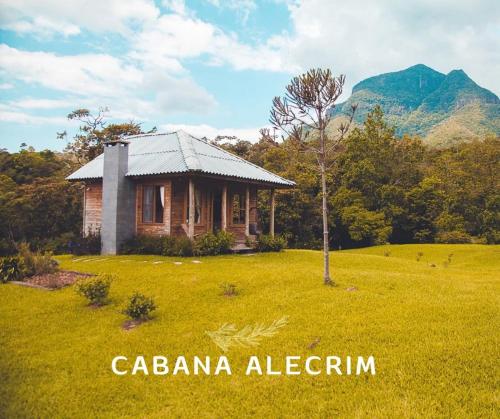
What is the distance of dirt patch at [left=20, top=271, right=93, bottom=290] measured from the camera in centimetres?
1023

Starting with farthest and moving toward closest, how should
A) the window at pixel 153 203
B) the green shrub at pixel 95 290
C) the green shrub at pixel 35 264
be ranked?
the window at pixel 153 203, the green shrub at pixel 35 264, the green shrub at pixel 95 290

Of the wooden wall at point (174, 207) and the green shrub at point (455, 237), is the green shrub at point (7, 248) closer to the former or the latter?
the wooden wall at point (174, 207)

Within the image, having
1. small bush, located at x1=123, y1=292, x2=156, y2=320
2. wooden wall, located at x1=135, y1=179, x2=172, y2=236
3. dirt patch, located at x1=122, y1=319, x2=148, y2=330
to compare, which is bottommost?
dirt patch, located at x1=122, y1=319, x2=148, y2=330

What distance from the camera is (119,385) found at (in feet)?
17.5

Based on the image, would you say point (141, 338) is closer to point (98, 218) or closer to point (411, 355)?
point (411, 355)

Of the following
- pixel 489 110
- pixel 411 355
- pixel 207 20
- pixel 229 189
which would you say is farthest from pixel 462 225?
pixel 489 110

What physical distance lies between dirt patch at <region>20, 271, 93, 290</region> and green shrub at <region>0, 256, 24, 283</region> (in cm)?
31

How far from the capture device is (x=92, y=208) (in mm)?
19141

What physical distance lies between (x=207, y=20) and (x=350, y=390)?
1173 cm

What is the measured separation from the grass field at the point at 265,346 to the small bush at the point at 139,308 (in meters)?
0.30

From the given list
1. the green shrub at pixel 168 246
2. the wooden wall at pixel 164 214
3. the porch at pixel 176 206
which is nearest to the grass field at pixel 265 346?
the green shrub at pixel 168 246

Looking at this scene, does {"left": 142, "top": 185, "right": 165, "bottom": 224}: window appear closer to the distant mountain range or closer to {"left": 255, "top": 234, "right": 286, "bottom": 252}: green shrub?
{"left": 255, "top": 234, "right": 286, "bottom": 252}: green shrub

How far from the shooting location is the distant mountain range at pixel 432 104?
67.0m

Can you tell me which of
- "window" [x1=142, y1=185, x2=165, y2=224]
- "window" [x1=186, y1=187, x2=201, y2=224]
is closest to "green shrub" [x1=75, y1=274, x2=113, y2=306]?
"window" [x1=142, y1=185, x2=165, y2=224]
